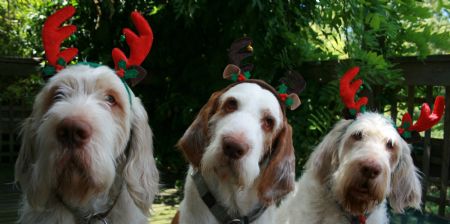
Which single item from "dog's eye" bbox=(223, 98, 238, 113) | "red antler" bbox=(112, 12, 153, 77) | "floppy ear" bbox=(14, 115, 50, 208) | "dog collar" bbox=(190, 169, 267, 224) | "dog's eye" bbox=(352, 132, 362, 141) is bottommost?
"dog collar" bbox=(190, 169, 267, 224)

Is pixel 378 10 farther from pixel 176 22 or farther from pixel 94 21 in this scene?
pixel 94 21

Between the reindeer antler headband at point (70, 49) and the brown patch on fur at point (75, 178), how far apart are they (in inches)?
22.2

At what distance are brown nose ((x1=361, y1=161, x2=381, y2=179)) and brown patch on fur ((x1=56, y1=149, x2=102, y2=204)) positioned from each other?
61.8 inches

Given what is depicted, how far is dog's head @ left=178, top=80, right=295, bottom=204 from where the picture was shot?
217 centimetres

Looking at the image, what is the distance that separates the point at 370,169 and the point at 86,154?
5.51 ft

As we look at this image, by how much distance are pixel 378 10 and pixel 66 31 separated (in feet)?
9.91

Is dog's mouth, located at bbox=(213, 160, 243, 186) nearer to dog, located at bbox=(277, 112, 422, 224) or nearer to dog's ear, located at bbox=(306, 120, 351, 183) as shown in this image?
dog, located at bbox=(277, 112, 422, 224)

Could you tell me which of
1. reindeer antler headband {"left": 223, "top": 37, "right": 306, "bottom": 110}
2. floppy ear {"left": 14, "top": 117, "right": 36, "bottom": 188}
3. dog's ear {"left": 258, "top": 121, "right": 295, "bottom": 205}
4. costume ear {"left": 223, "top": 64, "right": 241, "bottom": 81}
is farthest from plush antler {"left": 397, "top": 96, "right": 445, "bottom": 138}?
floppy ear {"left": 14, "top": 117, "right": 36, "bottom": 188}

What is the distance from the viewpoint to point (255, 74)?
471cm

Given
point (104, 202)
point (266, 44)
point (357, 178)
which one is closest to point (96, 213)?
point (104, 202)

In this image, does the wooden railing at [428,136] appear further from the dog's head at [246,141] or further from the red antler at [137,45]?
the red antler at [137,45]

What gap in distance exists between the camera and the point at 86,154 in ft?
6.30

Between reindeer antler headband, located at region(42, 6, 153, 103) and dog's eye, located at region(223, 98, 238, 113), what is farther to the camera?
dog's eye, located at region(223, 98, 238, 113)

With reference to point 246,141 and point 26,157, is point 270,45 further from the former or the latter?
point 26,157
